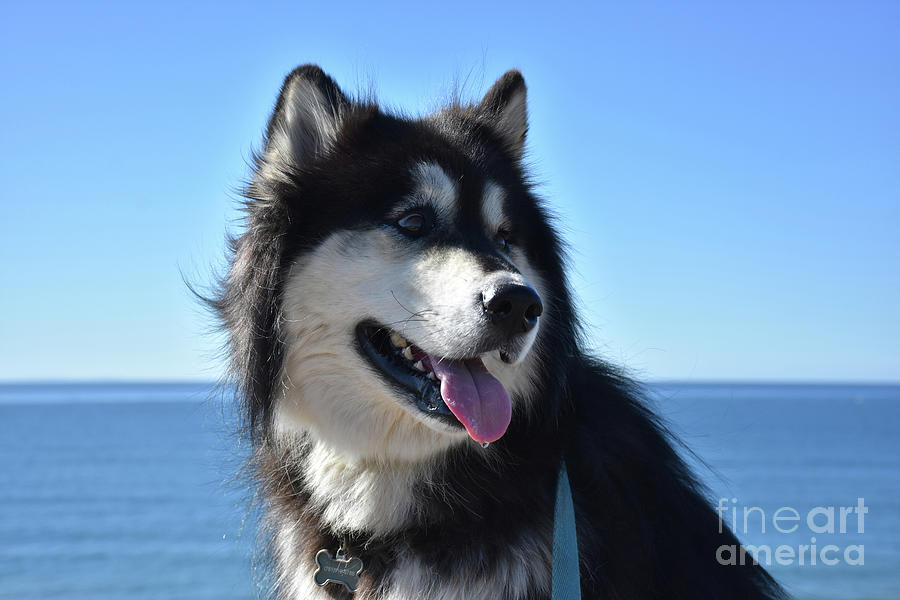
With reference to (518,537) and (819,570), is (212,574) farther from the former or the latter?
(518,537)

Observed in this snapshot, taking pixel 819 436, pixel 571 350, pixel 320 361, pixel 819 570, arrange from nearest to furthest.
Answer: pixel 320 361 → pixel 571 350 → pixel 819 570 → pixel 819 436

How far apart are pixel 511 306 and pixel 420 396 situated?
1.64ft

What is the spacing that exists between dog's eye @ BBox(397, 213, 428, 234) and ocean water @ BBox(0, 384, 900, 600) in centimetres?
116

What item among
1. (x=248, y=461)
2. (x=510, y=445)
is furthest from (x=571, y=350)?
(x=248, y=461)

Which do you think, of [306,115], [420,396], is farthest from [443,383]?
[306,115]

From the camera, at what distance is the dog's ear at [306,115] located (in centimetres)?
329

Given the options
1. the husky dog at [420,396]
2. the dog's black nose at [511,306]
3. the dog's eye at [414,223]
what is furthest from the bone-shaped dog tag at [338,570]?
the dog's eye at [414,223]

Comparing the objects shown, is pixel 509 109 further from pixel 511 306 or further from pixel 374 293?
pixel 511 306

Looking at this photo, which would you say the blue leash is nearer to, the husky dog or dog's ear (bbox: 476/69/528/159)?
the husky dog

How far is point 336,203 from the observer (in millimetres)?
3113

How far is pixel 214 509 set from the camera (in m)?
27.8

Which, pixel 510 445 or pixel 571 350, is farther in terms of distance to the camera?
pixel 571 350

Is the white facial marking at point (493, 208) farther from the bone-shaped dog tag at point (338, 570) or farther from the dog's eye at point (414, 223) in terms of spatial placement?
the bone-shaped dog tag at point (338, 570)

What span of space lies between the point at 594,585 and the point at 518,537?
327 mm
